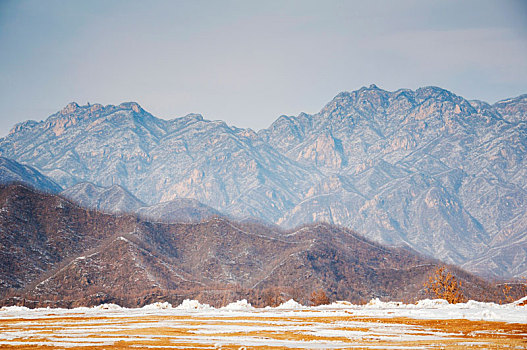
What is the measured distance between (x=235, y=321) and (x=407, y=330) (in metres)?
23.6

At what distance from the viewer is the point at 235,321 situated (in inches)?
3076

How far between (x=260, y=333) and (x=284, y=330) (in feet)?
12.7

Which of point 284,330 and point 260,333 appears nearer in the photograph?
point 260,333

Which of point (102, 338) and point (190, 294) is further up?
point (190, 294)

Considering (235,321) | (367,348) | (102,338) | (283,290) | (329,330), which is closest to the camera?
(367,348)

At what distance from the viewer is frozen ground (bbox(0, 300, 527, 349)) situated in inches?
2203

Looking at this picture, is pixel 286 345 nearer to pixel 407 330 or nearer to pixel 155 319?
pixel 407 330

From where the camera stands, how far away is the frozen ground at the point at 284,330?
184 feet

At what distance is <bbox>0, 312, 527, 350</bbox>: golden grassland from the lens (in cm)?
5525

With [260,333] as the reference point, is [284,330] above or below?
above

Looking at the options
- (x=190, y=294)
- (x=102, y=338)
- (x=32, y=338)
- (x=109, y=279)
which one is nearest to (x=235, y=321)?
(x=102, y=338)

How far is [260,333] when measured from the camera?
64.5 meters

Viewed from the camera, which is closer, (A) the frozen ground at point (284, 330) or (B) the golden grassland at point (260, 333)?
(B) the golden grassland at point (260, 333)

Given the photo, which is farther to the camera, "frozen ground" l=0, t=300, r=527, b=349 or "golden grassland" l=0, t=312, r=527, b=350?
"frozen ground" l=0, t=300, r=527, b=349
